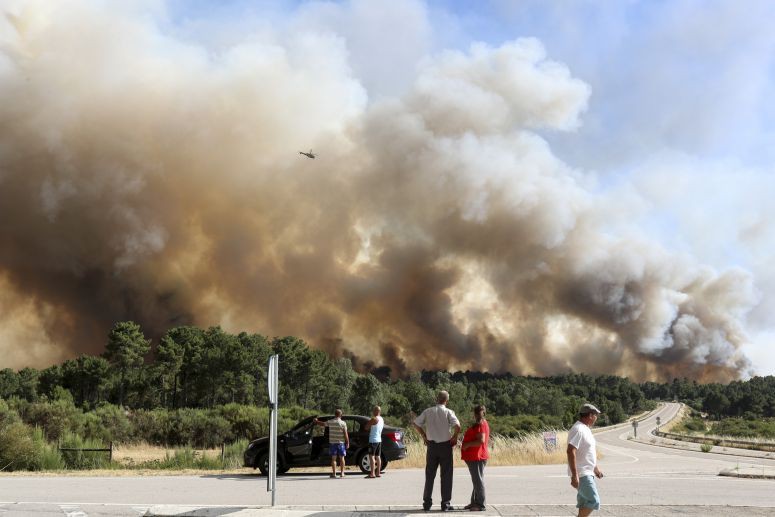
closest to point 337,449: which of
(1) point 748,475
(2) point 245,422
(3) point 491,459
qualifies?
(3) point 491,459

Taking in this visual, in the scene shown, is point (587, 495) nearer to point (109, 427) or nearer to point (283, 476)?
point (283, 476)

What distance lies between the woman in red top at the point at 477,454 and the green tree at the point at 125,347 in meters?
78.3

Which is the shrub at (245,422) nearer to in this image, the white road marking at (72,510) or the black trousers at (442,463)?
the white road marking at (72,510)

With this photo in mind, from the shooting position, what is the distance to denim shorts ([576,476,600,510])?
7625 millimetres

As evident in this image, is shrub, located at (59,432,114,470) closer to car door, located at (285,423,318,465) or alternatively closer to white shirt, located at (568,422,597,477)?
car door, located at (285,423,318,465)

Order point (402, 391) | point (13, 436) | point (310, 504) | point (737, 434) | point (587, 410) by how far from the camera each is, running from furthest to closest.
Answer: point (402, 391)
point (737, 434)
point (13, 436)
point (310, 504)
point (587, 410)

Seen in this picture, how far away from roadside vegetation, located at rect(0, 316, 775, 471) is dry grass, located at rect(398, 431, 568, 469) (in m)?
0.08

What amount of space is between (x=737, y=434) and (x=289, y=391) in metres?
55.5

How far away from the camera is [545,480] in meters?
16.4

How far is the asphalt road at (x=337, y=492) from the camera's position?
11.7 meters

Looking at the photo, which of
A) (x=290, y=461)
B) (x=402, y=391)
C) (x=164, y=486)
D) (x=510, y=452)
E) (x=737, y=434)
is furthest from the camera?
(x=402, y=391)

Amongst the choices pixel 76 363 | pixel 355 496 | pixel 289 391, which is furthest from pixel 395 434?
pixel 76 363

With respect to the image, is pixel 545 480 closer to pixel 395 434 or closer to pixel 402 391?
pixel 395 434

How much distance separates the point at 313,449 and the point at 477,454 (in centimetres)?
859
